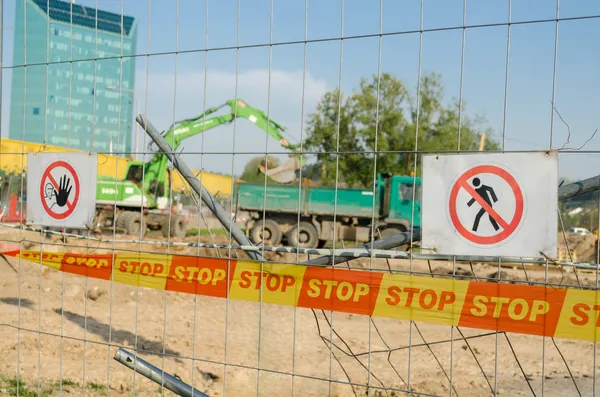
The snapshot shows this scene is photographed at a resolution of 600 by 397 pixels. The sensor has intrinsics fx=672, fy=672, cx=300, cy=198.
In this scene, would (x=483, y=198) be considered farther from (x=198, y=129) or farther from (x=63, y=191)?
(x=198, y=129)

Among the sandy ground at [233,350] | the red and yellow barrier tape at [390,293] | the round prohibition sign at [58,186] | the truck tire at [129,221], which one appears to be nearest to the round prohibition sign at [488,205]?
the red and yellow barrier tape at [390,293]

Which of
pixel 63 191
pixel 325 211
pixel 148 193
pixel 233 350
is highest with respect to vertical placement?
pixel 63 191

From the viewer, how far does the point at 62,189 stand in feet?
16.5

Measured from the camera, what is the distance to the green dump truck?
2069 cm

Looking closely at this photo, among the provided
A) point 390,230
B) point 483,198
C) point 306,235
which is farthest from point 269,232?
point 483,198

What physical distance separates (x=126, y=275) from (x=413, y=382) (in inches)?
172

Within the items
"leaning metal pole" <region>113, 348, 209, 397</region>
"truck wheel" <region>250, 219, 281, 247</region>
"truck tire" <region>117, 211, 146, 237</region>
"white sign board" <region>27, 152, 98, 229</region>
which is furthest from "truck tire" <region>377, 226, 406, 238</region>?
"leaning metal pole" <region>113, 348, 209, 397</region>

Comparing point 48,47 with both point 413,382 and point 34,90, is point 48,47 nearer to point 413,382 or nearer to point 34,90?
point 34,90

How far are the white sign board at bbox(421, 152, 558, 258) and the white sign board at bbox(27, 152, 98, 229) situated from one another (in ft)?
8.40

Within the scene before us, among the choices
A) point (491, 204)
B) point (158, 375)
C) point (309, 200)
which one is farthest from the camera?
point (309, 200)

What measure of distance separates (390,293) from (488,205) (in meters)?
0.74

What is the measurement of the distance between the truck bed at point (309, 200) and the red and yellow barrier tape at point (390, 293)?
16.2 m

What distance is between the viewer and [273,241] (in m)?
21.6

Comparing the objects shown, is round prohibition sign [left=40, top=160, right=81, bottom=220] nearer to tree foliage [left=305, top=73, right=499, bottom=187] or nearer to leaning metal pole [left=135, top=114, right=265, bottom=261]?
leaning metal pole [left=135, top=114, right=265, bottom=261]
